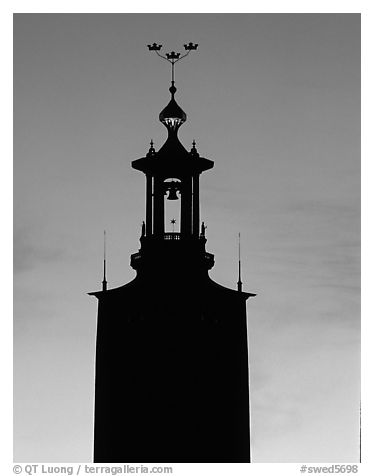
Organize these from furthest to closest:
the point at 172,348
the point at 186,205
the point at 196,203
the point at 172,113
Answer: the point at 172,348 < the point at 186,205 < the point at 196,203 < the point at 172,113

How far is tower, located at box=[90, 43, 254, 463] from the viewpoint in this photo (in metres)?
74.9

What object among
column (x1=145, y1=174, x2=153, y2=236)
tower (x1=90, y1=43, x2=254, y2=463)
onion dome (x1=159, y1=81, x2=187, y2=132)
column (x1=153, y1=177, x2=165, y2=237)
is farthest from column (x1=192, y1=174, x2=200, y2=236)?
onion dome (x1=159, y1=81, x2=187, y2=132)

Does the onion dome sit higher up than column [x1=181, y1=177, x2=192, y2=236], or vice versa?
the onion dome

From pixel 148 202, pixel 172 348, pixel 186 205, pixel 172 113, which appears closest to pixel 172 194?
pixel 186 205

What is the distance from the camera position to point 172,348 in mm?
77062

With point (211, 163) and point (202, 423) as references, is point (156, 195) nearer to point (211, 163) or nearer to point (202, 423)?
point (211, 163)

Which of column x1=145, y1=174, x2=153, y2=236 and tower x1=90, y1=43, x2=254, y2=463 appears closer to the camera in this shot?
column x1=145, y1=174, x2=153, y2=236

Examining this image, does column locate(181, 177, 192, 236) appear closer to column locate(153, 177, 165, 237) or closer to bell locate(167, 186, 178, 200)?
bell locate(167, 186, 178, 200)

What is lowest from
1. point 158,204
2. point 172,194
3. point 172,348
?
point 172,348

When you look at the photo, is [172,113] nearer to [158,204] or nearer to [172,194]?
[172,194]

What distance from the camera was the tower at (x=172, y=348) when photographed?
74.9 meters

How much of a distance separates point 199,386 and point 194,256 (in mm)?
5252

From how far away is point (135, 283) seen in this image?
255 ft

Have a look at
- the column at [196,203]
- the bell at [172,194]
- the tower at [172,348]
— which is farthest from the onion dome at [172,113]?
the bell at [172,194]
